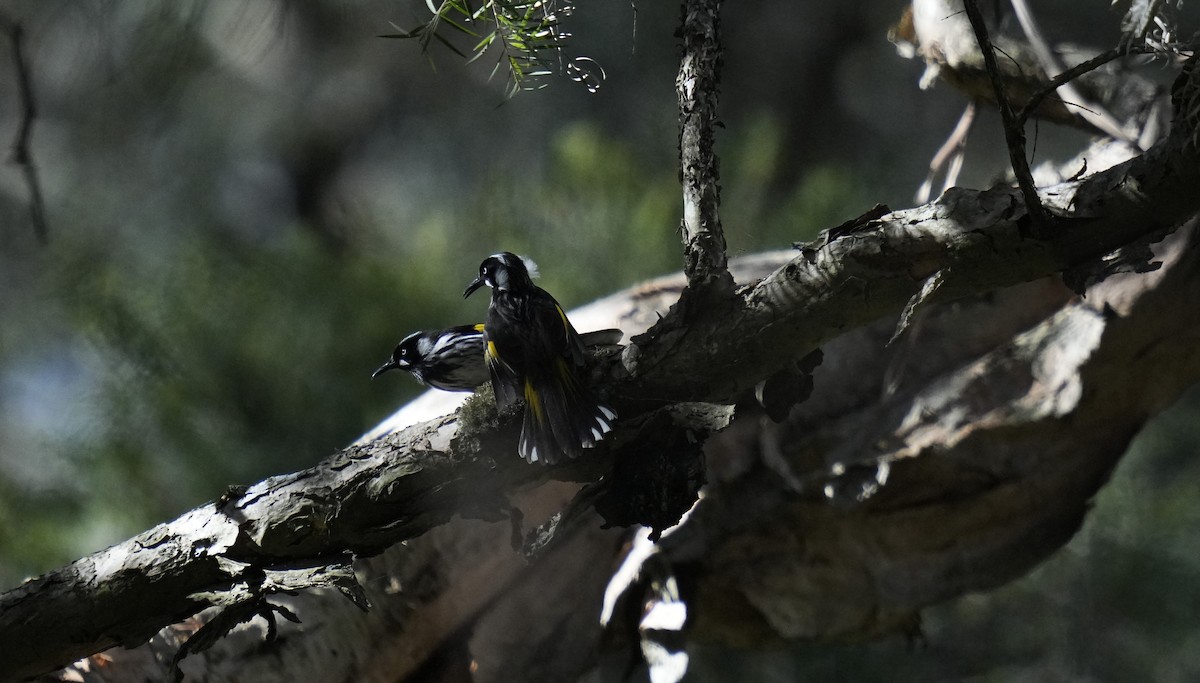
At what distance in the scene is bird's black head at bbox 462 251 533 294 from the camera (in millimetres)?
1587

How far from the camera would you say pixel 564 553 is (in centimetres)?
219

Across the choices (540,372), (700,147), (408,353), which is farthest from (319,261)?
(700,147)

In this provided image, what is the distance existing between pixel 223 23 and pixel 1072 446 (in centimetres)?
195

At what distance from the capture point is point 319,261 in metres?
2.71

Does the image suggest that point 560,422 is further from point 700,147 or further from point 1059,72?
point 1059,72

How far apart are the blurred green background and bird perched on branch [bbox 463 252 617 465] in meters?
0.68

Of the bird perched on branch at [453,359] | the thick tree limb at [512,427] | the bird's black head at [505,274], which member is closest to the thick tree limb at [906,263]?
the thick tree limb at [512,427]

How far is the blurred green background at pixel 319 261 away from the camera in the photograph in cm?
247

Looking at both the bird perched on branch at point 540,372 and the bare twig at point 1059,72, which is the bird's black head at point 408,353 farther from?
the bare twig at point 1059,72

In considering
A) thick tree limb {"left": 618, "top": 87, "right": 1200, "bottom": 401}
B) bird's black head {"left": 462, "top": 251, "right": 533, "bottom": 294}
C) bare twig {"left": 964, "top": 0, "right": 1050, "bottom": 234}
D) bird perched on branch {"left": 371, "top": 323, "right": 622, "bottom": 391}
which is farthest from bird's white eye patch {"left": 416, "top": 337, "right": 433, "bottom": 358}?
bare twig {"left": 964, "top": 0, "right": 1050, "bottom": 234}

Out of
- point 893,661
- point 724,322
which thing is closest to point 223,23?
point 724,322

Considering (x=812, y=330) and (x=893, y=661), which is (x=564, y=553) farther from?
(x=893, y=661)

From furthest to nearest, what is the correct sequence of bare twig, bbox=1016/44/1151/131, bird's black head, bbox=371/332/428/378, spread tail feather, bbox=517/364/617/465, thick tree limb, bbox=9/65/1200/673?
1. bird's black head, bbox=371/332/428/378
2. spread tail feather, bbox=517/364/617/465
3. thick tree limb, bbox=9/65/1200/673
4. bare twig, bbox=1016/44/1151/131

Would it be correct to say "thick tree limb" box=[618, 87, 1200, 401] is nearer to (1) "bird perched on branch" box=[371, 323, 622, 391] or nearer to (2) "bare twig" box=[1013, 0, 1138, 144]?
(1) "bird perched on branch" box=[371, 323, 622, 391]
